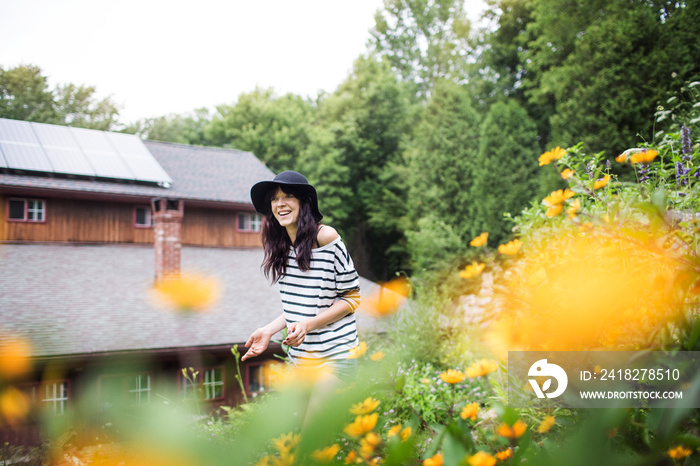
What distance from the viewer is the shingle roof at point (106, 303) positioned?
6.04 m

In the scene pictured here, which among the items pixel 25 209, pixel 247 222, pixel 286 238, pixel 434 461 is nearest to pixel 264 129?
pixel 247 222

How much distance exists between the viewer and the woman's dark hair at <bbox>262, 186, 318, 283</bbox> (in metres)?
1.79

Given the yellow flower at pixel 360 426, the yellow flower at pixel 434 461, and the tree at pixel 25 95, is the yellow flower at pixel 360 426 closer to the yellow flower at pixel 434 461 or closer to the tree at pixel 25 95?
the yellow flower at pixel 434 461

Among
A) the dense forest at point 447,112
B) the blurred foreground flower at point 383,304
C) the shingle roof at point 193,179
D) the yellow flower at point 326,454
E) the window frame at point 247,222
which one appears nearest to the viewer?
the yellow flower at point 326,454

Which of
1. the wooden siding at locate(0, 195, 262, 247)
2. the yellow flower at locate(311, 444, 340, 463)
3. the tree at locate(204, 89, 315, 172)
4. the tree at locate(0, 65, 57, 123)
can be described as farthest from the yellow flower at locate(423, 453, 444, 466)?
the tree at locate(204, 89, 315, 172)

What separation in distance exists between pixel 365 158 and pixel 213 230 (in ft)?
29.9

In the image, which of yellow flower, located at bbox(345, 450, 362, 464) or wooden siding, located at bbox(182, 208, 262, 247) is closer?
yellow flower, located at bbox(345, 450, 362, 464)

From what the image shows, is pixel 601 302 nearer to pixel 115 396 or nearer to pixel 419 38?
pixel 115 396

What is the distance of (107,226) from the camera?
31.3 ft

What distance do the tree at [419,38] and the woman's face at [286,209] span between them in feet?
60.8

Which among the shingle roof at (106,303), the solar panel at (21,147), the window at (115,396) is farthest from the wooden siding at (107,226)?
the window at (115,396)

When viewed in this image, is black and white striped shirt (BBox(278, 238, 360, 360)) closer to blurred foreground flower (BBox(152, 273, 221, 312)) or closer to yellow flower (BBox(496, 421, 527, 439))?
yellow flower (BBox(496, 421, 527, 439))

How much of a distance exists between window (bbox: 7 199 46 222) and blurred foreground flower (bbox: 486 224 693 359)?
32.6ft

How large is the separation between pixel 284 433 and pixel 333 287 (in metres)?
1.38
